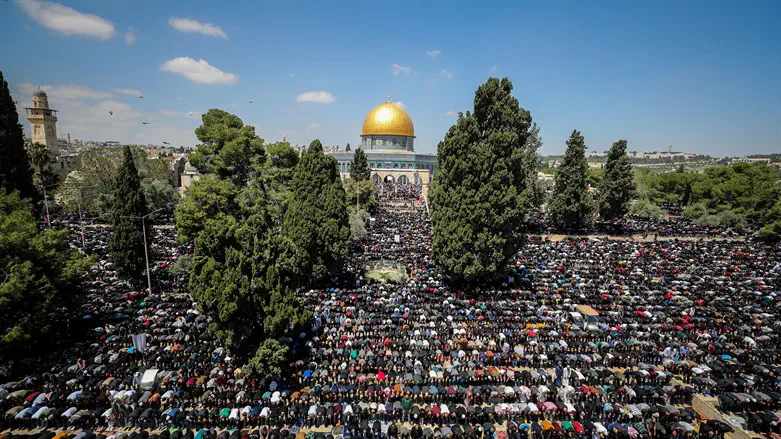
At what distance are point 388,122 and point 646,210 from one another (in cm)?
5068

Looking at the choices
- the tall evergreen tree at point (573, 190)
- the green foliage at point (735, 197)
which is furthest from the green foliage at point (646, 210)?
the tall evergreen tree at point (573, 190)

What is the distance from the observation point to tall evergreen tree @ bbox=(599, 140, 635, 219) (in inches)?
1711

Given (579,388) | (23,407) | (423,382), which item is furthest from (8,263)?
(579,388)

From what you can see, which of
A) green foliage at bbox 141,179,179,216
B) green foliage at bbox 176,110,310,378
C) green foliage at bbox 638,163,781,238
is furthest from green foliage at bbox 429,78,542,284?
green foliage at bbox 141,179,179,216

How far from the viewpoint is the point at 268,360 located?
44.7 ft

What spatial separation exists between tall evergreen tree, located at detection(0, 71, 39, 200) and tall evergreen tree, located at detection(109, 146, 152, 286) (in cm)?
1154

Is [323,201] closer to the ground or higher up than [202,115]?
closer to the ground

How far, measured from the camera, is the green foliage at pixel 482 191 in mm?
22656

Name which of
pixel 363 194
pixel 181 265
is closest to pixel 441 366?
pixel 181 265

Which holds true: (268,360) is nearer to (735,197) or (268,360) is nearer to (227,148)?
(227,148)

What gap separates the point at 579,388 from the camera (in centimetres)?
1398

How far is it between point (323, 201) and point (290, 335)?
947 cm

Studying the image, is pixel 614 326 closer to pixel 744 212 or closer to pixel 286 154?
pixel 286 154

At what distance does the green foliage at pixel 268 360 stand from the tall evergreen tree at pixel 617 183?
42.4m
